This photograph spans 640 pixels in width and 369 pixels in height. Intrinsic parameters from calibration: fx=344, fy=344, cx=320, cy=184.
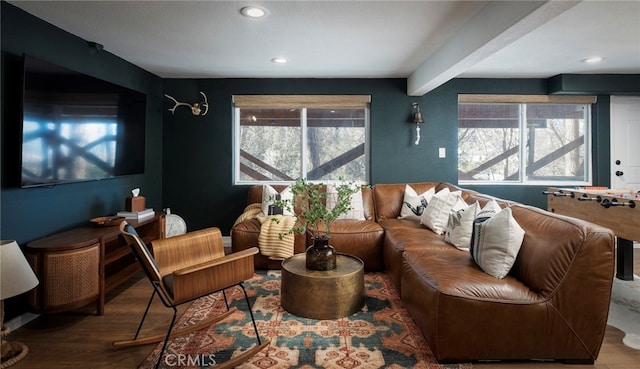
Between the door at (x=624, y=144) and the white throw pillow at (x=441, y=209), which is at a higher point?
the door at (x=624, y=144)

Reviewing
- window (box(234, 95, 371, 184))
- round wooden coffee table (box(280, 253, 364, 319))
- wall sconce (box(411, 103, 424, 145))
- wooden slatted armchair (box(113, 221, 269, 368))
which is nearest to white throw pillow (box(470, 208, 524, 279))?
round wooden coffee table (box(280, 253, 364, 319))

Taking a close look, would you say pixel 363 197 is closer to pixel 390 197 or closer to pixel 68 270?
pixel 390 197

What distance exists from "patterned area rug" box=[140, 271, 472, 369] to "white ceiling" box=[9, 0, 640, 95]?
6.59 feet

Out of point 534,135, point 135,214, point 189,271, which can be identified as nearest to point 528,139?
point 534,135

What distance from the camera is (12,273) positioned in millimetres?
1856

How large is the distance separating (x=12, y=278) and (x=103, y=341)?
644mm

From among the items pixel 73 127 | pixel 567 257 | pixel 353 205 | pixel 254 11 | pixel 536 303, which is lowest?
pixel 536 303

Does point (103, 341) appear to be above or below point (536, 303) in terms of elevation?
below

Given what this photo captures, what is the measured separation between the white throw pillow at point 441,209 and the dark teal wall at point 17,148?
10.4 ft

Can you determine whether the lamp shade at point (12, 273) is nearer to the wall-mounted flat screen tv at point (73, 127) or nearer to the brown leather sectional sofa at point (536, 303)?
the wall-mounted flat screen tv at point (73, 127)

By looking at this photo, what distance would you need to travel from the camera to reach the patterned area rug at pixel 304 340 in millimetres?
1912

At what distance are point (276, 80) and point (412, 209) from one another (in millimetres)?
2362

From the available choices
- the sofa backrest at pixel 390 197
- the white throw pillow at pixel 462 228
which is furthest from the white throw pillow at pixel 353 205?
the white throw pillow at pixel 462 228

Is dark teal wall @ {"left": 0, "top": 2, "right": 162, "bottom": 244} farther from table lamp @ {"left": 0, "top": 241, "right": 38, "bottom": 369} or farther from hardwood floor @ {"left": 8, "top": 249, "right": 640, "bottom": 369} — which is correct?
hardwood floor @ {"left": 8, "top": 249, "right": 640, "bottom": 369}
